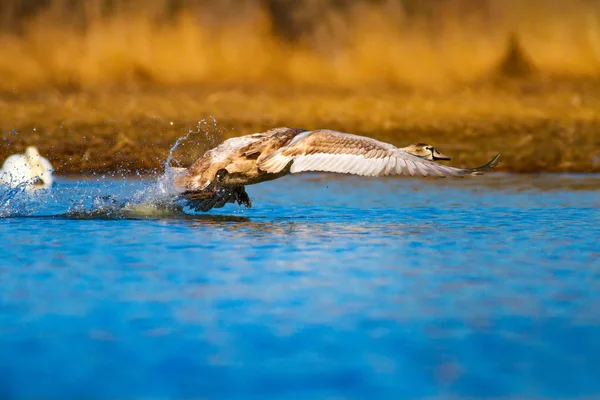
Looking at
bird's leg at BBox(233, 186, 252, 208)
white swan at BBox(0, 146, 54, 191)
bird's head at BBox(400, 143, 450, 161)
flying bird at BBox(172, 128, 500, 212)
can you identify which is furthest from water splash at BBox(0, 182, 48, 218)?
bird's head at BBox(400, 143, 450, 161)

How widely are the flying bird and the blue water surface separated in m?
0.41

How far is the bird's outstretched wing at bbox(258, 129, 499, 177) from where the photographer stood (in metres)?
11.7

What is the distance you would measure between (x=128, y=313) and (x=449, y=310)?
211 centimetres

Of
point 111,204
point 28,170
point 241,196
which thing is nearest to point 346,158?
point 241,196

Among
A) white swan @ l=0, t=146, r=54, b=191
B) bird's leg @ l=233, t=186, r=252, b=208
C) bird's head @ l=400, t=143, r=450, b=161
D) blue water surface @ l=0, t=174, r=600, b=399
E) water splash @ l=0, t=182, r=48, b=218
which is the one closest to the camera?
blue water surface @ l=0, t=174, r=600, b=399

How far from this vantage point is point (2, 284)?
26.7 ft

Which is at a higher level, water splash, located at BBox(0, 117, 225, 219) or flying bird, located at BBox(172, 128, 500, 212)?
flying bird, located at BBox(172, 128, 500, 212)

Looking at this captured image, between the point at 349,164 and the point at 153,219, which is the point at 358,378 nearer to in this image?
the point at 349,164

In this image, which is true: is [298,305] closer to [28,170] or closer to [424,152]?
[424,152]

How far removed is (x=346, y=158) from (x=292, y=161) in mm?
638

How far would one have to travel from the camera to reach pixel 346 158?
467 inches

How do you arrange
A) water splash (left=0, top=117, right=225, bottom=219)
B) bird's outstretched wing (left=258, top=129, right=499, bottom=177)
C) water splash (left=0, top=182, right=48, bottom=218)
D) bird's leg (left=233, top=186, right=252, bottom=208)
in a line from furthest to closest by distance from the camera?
1. bird's leg (left=233, top=186, right=252, bottom=208)
2. water splash (left=0, top=182, right=48, bottom=218)
3. water splash (left=0, top=117, right=225, bottom=219)
4. bird's outstretched wing (left=258, top=129, right=499, bottom=177)

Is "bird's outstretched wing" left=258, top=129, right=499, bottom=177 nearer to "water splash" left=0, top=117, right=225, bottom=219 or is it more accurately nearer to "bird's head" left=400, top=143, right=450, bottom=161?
"bird's head" left=400, top=143, right=450, bottom=161

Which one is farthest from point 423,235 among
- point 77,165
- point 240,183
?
point 77,165
